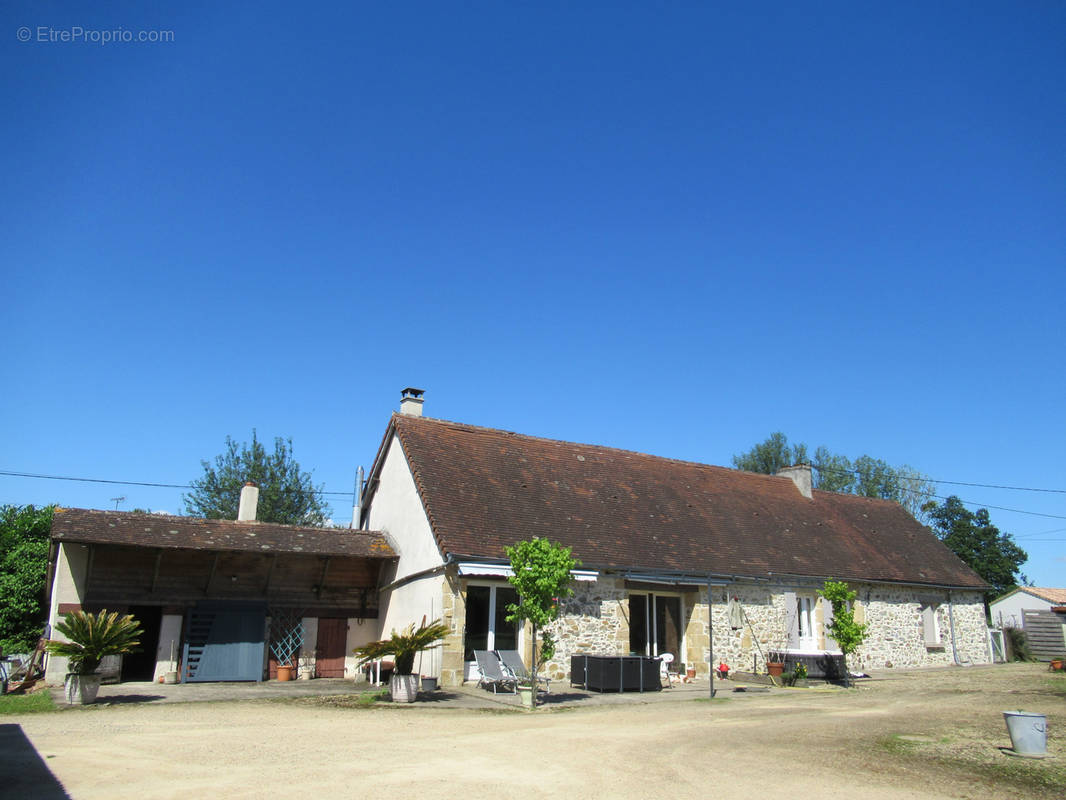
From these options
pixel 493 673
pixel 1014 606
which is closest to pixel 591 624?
pixel 493 673

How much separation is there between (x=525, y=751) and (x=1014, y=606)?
130 ft

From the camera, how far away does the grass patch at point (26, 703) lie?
12174 millimetres

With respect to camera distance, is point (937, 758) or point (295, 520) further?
point (295, 520)

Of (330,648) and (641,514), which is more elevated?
(641,514)

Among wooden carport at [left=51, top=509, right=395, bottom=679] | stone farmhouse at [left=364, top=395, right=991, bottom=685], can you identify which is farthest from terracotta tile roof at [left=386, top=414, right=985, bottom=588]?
wooden carport at [left=51, top=509, right=395, bottom=679]

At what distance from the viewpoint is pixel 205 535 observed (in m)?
17.5

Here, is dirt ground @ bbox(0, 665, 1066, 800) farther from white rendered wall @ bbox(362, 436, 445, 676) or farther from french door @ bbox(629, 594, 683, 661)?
french door @ bbox(629, 594, 683, 661)

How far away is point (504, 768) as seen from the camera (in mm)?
7703

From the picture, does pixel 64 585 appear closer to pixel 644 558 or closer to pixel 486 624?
pixel 486 624

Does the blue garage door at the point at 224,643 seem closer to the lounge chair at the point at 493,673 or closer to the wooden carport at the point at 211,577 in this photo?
the wooden carport at the point at 211,577

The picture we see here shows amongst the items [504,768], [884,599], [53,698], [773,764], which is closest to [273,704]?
[53,698]

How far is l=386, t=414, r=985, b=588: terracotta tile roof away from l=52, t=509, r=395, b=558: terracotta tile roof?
8.75 feet

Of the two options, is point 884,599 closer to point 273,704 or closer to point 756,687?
point 756,687

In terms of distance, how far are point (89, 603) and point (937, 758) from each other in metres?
15.9
